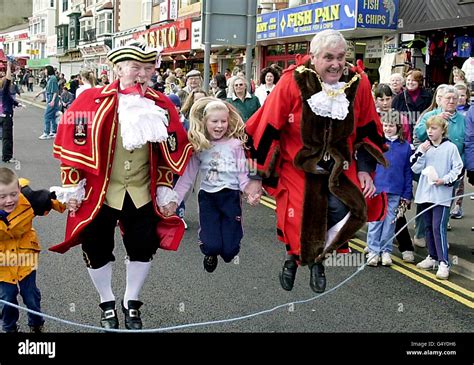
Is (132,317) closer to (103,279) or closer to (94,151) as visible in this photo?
(103,279)

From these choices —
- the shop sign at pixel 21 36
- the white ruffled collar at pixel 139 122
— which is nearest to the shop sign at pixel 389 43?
the white ruffled collar at pixel 139 122

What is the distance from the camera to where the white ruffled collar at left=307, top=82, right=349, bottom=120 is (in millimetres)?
4230

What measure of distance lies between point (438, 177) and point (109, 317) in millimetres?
3784

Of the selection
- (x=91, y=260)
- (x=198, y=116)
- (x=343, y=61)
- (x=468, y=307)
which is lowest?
(x=468, y=307)

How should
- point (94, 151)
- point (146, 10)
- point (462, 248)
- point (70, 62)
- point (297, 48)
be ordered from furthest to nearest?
point (70, 62) → point (146, 10) → point (297, 48) → point (462, 248) → point (94, 151)

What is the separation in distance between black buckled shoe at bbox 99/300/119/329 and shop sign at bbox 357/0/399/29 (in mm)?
12376

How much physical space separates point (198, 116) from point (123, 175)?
0.76 metres

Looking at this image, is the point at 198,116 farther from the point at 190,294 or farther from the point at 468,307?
the point at 468,307

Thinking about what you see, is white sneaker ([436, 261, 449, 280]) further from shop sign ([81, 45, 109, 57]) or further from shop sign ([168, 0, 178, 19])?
shop sign ([81, 45, 109, 57])

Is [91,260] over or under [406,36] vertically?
under

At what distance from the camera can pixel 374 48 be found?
56.7 ft

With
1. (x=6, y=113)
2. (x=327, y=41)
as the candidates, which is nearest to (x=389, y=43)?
(x=6, y=113)

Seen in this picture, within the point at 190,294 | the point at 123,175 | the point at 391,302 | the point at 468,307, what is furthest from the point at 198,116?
the point at 468,307

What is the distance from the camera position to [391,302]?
5812 mm
